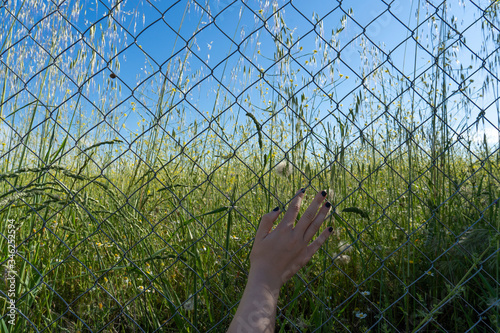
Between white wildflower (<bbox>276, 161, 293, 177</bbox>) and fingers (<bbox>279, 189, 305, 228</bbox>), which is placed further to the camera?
white wildflower (<bbox>276, 161, 293, 177</bbox>)

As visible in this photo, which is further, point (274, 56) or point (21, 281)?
point (274, 56)

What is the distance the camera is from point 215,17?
3.88ft

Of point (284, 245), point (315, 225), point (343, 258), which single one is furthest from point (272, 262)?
point (343, 258)

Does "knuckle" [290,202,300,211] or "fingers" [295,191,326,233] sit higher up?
"knuckle" [290,202,300,211]

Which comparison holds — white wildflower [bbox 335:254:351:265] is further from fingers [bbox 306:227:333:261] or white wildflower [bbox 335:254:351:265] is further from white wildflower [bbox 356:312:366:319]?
fingers [bbox 306:227:333:261]

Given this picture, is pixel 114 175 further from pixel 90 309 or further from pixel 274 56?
pixel 274 56

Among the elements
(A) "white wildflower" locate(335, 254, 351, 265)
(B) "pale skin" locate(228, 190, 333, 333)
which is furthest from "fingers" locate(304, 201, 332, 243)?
(A) "white wildflower" locate(335, 254, 351, 265)

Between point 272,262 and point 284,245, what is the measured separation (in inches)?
2.3

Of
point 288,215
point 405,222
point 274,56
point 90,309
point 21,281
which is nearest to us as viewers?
point 288,215

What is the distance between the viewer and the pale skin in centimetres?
105

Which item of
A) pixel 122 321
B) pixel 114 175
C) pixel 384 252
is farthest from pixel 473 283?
pixel 114 175

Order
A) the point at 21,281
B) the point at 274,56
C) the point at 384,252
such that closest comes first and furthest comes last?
1. the point at 21,281
2. the point at 274,56
3. the point at 384,252

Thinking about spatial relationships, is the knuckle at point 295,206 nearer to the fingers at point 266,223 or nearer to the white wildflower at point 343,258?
the fingers at point 266,223

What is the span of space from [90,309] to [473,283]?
5.14 feet
